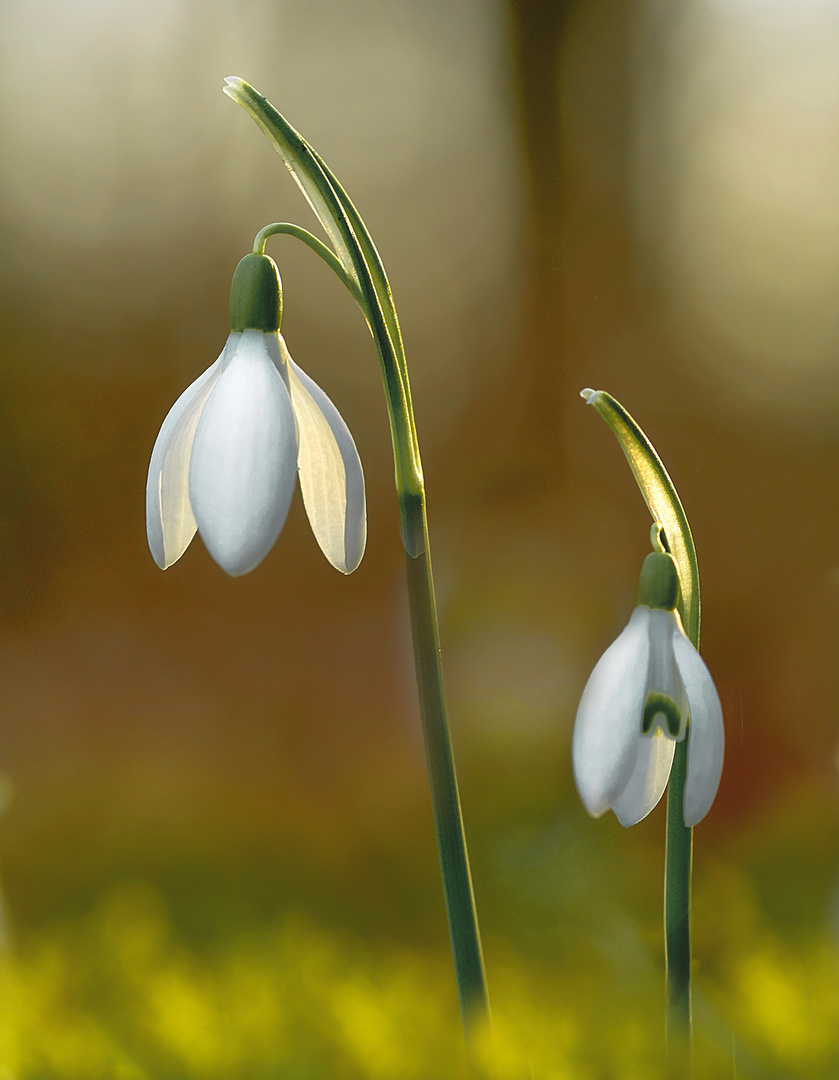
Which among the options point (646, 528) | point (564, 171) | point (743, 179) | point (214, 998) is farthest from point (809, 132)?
point (214, 998)

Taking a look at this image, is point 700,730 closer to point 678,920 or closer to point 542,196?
point 678,920

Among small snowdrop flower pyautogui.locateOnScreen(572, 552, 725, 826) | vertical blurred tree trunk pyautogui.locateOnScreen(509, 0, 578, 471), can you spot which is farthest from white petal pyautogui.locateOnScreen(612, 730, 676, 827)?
vertical blurred tree trunk pyautogui.locateOnScreen(509, 0, 578, 471)

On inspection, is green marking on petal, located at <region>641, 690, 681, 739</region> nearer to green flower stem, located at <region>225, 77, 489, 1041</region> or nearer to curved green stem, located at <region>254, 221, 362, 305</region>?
green flower stem, located at <region>225, 77, 489, 1041</region>

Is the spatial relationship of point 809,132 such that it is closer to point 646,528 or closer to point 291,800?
point 646,528

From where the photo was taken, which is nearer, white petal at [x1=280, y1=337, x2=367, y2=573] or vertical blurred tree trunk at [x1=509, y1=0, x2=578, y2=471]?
white petal at [x1=280, y1=337, x2=367, y2=573]

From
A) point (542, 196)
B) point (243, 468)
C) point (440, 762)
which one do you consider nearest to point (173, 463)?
point (243, 468)
